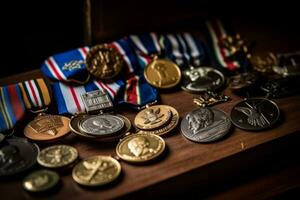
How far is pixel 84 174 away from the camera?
5.82ft

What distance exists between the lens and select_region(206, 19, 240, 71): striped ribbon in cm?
252

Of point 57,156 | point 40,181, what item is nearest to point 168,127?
point 57,156

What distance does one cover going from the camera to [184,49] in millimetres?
2555

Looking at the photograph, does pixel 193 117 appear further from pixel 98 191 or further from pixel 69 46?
pixel 69 46

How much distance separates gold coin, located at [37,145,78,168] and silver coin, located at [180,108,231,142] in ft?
1.69

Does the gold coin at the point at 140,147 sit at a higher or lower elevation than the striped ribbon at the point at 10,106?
lower

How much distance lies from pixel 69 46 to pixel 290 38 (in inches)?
53.8

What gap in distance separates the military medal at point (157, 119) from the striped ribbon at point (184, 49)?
0.44 metres

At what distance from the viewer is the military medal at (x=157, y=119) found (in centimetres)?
203

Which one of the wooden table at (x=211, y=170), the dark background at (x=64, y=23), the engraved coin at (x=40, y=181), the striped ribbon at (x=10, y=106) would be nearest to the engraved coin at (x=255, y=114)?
the wooden table at (x=211, y=170)

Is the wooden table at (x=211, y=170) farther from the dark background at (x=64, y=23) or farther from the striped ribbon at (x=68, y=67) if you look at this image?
the dark background at (x=64, y=23)

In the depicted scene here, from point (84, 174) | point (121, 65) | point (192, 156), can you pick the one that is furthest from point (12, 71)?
point (192, 156)

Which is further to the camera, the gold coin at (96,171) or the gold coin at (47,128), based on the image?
the gold coin at (47,128)

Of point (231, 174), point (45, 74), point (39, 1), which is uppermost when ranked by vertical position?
point (39, 1)
